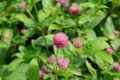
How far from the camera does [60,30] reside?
87.0 inches

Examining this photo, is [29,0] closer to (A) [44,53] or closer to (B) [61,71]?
(A) [44,53]

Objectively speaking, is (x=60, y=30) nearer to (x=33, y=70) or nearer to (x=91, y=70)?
(x=91, y=70)

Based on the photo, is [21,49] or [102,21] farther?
[102,21]

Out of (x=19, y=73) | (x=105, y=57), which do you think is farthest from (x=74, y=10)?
(x=19, y=73)

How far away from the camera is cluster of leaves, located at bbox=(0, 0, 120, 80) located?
6.31 feet

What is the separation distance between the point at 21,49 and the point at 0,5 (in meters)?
0.46

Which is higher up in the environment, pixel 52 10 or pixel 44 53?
pixel 52 10

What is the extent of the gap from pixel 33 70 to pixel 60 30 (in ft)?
1.65

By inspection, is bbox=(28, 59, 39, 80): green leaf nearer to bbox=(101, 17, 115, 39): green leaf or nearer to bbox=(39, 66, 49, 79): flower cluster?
bbox=(39, 66, 49, 79): flower cluster

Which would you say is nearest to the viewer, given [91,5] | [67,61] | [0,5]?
[67,61]

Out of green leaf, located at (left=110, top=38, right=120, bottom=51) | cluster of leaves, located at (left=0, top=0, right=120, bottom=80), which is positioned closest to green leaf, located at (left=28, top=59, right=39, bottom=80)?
cluster of leaves, located at (left=0, top=0, right=120, bottom=80)

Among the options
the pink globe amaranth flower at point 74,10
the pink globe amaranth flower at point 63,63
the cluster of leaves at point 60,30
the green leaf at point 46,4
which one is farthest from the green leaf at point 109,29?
the pink globe amaranth flower at point 63,63

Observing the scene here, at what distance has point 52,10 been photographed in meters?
2.19

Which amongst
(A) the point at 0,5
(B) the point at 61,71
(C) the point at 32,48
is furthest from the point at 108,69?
(A) the point at 0,5
